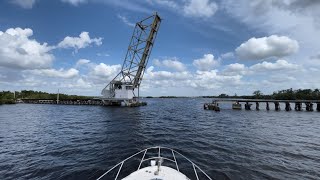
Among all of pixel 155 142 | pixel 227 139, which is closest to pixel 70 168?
pixel 155 142

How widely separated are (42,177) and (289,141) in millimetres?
20075

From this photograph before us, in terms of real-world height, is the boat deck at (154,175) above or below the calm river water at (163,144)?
above

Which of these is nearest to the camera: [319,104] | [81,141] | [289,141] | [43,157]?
[43,157]

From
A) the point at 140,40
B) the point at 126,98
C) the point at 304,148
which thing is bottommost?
the point at 304,148

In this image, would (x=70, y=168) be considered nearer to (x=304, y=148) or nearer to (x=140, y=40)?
(x=304, y=148)

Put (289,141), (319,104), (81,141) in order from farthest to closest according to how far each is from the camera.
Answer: (319,104) → (289,141) → (81,141)

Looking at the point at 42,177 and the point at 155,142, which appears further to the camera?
the point at 155,142

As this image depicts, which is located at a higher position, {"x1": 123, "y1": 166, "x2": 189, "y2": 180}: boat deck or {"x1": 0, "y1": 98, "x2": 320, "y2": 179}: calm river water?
{"x1": 123, "y1": 166, "x2": 189, "y2": 180}: boat deck

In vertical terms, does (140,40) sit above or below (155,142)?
above

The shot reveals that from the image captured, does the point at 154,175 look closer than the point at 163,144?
Yes

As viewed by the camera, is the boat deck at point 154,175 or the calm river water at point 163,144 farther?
the calm river water at point 163,144

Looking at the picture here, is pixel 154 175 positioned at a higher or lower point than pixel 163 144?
higher

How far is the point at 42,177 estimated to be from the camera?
10.8m

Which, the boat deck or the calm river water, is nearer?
the boat deck
